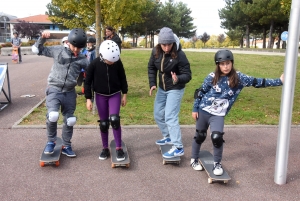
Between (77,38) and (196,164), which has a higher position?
(77,38)

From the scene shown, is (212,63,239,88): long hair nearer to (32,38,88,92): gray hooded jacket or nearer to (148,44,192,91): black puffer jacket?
(148,44,192,91): black puffer jacket

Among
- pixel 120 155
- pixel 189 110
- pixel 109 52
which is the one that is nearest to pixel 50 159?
pixel 120 155

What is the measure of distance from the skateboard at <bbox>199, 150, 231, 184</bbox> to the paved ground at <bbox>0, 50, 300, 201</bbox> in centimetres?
9

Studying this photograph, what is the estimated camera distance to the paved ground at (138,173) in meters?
3.44

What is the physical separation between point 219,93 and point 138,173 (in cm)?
144

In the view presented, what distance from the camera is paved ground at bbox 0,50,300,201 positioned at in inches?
136

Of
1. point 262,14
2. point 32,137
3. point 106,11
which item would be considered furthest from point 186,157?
point 262,14

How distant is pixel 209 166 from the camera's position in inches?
157

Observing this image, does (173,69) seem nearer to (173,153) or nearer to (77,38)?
(173,153)

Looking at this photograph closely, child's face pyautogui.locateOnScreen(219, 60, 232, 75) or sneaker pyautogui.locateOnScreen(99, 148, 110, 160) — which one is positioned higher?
child's face pyautogui.locateOnScreen(219, 60, 232, 75)

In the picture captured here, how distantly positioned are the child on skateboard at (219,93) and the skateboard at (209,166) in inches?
2.5

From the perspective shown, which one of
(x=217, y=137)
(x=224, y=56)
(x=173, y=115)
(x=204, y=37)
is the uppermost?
(x=204, y=37)

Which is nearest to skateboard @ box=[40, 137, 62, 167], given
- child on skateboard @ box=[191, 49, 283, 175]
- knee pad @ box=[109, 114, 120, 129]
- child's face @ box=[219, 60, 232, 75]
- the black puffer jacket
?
knee pad @ box=[109, 114, 120, 129]

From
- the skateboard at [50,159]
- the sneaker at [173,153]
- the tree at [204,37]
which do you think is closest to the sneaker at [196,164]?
the sneaker at [173,153]
